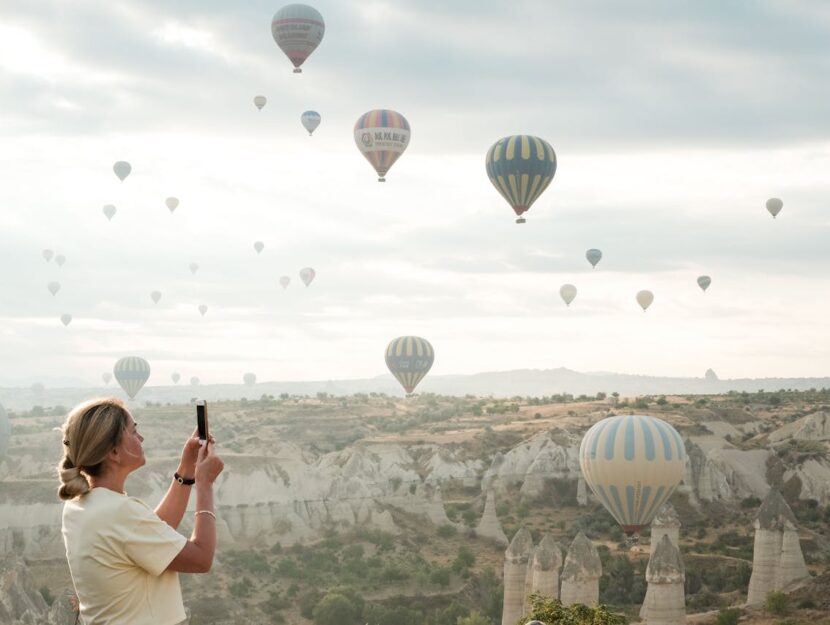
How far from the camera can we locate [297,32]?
83500mm

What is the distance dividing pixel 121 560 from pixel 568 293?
129 meters

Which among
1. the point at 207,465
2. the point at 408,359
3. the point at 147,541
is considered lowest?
the point at 147,541

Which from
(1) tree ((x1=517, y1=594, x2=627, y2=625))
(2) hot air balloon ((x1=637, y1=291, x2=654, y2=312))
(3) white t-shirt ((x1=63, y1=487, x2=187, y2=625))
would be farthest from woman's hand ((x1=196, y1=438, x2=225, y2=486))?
(2) hot air balloon ((x1=637, y1=291, x2=654, y2=312))

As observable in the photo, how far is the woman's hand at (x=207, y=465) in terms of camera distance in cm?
595

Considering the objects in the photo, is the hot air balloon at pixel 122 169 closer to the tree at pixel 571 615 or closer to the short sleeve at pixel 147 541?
the tree at pixel 571 615

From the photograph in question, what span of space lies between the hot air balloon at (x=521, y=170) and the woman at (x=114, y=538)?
66.2m

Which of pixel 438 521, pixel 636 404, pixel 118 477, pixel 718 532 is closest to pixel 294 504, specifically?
pixel 438 521

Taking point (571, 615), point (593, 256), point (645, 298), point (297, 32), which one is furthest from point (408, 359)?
point (571, 615)

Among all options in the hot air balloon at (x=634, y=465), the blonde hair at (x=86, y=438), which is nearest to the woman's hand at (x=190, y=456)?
the blonde hair at (x=86, y=438)

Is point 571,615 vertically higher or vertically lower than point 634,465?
lower

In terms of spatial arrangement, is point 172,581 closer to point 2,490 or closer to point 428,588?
point 428,588

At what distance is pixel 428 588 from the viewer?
67750 mm

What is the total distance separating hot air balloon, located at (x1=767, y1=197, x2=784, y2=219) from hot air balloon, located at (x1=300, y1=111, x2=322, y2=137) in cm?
4162

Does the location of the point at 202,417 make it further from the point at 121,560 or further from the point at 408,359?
the point at 408,359
